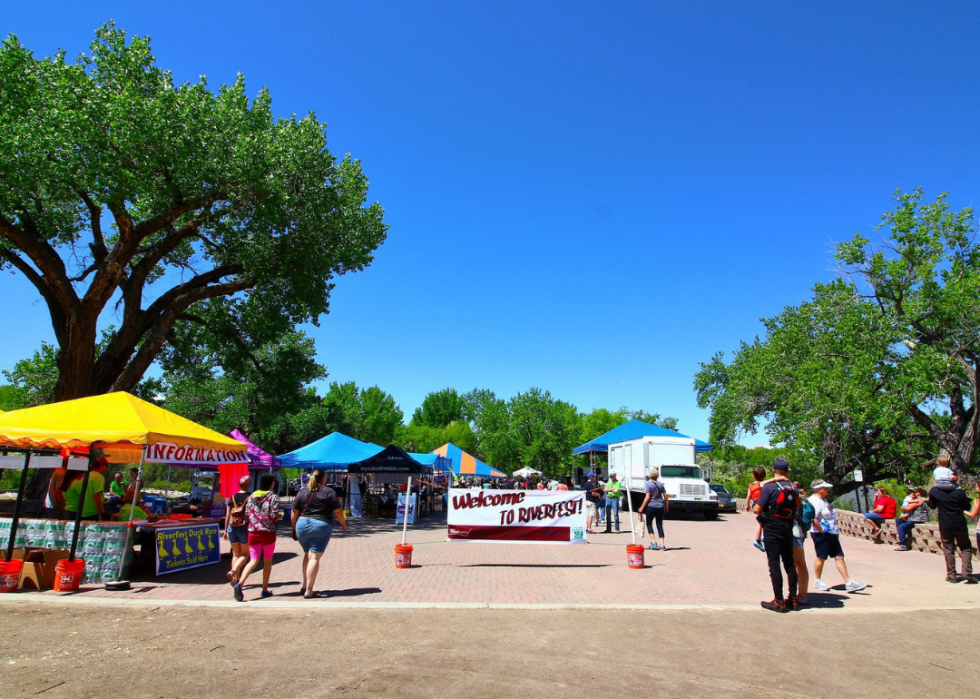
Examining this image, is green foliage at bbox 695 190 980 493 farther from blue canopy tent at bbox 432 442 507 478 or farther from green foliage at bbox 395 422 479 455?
green foliage at bbox 395 422 479 455

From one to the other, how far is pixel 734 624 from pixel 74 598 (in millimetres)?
8146

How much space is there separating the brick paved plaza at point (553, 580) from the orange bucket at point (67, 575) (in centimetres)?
22

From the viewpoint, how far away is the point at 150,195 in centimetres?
1535

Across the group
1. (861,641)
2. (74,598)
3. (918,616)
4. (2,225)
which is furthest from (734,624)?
(2,225)

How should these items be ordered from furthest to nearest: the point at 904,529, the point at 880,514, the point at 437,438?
the point at 437,438 < the point at 880,514 < the point at 904,529

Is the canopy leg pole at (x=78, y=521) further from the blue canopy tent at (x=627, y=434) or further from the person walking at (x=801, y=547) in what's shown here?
the blue canopy tent at (x=627, y=434)

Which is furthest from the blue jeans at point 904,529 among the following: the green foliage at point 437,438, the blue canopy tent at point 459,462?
the green foliage at point 437,438

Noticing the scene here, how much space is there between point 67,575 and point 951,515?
13.0 m

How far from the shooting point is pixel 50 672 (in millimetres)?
4746

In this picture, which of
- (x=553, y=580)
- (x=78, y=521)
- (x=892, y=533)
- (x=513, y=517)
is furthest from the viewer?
(x=892, y=533)

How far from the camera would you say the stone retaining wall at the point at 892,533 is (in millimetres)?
13484

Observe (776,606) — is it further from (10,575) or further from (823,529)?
(10,575)

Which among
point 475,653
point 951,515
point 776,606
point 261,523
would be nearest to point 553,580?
Answer: point 776,606

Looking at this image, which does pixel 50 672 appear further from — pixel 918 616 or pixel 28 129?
pixel 28 129
